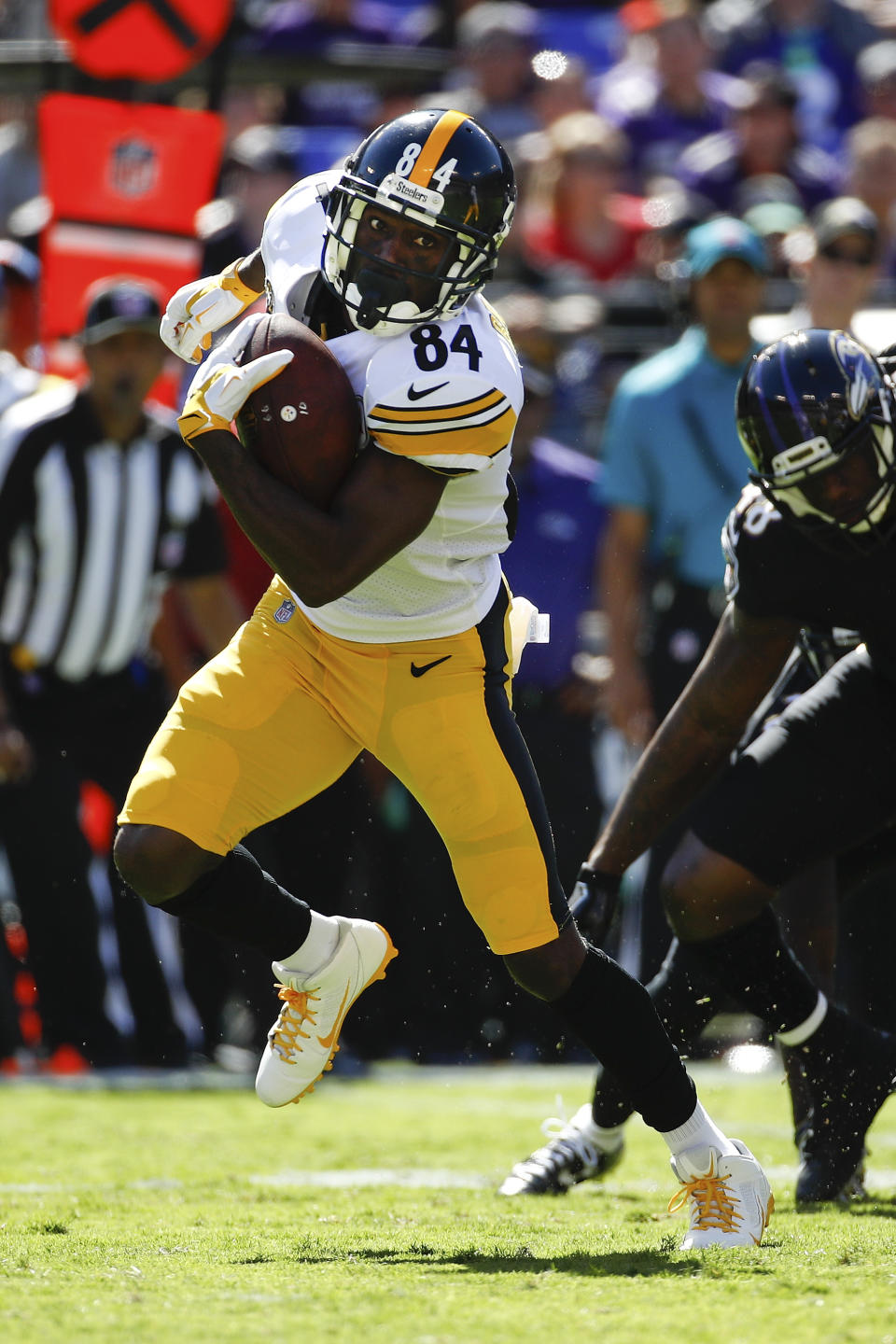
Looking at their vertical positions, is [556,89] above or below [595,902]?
above

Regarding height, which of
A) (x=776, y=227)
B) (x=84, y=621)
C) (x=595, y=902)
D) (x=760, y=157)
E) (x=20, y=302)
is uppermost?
(x=760, y=157)

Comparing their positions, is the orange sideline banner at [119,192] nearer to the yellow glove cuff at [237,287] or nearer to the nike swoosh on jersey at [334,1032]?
the yellow glove cuff at [237,287]

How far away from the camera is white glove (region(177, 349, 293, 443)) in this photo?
3174mm

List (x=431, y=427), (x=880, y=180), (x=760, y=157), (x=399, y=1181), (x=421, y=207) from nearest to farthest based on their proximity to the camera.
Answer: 1. (x=431, y=427)
2. (x=421, y=207)
3. (x=399, y=1181)
4. (x=880, y=180)
5. (x=760, y=157)

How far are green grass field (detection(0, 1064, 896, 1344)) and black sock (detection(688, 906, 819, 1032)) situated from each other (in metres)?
0.39

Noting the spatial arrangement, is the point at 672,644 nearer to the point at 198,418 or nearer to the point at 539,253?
the point at 539,253

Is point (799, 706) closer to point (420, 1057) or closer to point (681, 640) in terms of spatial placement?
point (681, 640)

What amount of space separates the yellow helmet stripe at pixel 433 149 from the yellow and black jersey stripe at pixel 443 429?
39cm

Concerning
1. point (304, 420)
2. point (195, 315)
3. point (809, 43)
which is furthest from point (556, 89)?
point (304, 420)

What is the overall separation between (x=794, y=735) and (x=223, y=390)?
1.34 metres

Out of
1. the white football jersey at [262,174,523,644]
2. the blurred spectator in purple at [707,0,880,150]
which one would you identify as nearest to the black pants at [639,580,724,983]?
the white football jersey at [262,174,523,644]

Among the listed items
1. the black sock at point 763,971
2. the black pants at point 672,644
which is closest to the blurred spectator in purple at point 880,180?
the black pants at point 672,644

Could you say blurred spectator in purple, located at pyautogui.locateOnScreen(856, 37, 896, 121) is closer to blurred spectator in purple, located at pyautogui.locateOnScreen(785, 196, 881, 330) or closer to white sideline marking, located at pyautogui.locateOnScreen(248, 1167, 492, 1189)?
blurred spectator in purple, located at pyautogui.locateOnScreen(785, 196, 881, 330)

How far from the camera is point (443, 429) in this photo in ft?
10.4
